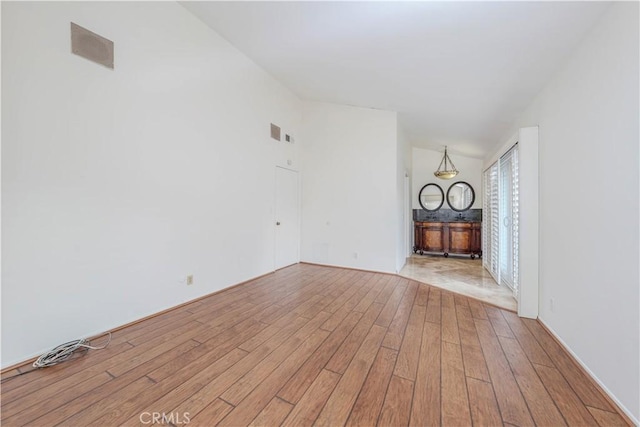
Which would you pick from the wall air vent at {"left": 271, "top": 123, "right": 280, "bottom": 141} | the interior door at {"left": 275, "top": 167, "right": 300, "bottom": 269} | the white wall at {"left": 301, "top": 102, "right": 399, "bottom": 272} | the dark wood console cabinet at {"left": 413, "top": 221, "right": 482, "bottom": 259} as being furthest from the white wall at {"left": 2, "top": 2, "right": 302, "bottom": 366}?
the dark wood console cabinet at {"left": 413, "top": 221, "right": 482, "bottom": 259}

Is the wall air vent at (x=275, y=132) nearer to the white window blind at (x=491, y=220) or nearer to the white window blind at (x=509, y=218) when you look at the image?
the white window blind at (x=509, y=218)

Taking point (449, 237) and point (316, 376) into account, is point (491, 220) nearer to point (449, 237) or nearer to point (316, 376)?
point (449, 237)

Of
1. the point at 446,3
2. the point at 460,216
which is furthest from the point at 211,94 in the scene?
the point at 460,216

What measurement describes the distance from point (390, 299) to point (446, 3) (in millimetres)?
3023

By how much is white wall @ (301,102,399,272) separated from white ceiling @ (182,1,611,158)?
552mm

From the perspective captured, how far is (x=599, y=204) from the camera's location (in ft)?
5.45

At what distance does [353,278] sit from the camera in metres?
4.17

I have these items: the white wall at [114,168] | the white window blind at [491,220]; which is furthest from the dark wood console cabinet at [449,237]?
the white wall at [114,168]

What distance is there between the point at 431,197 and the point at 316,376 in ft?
20.0

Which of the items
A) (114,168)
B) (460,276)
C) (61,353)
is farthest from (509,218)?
(61,353)

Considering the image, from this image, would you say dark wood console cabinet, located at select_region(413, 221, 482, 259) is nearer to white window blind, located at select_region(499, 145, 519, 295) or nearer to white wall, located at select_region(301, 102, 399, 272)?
white window blind, located at select_region(499, 145, 519, 295)

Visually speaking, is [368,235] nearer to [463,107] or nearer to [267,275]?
[267,275]

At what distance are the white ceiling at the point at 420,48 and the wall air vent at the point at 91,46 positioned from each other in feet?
3.63

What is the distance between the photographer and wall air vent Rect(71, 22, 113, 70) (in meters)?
2.04
